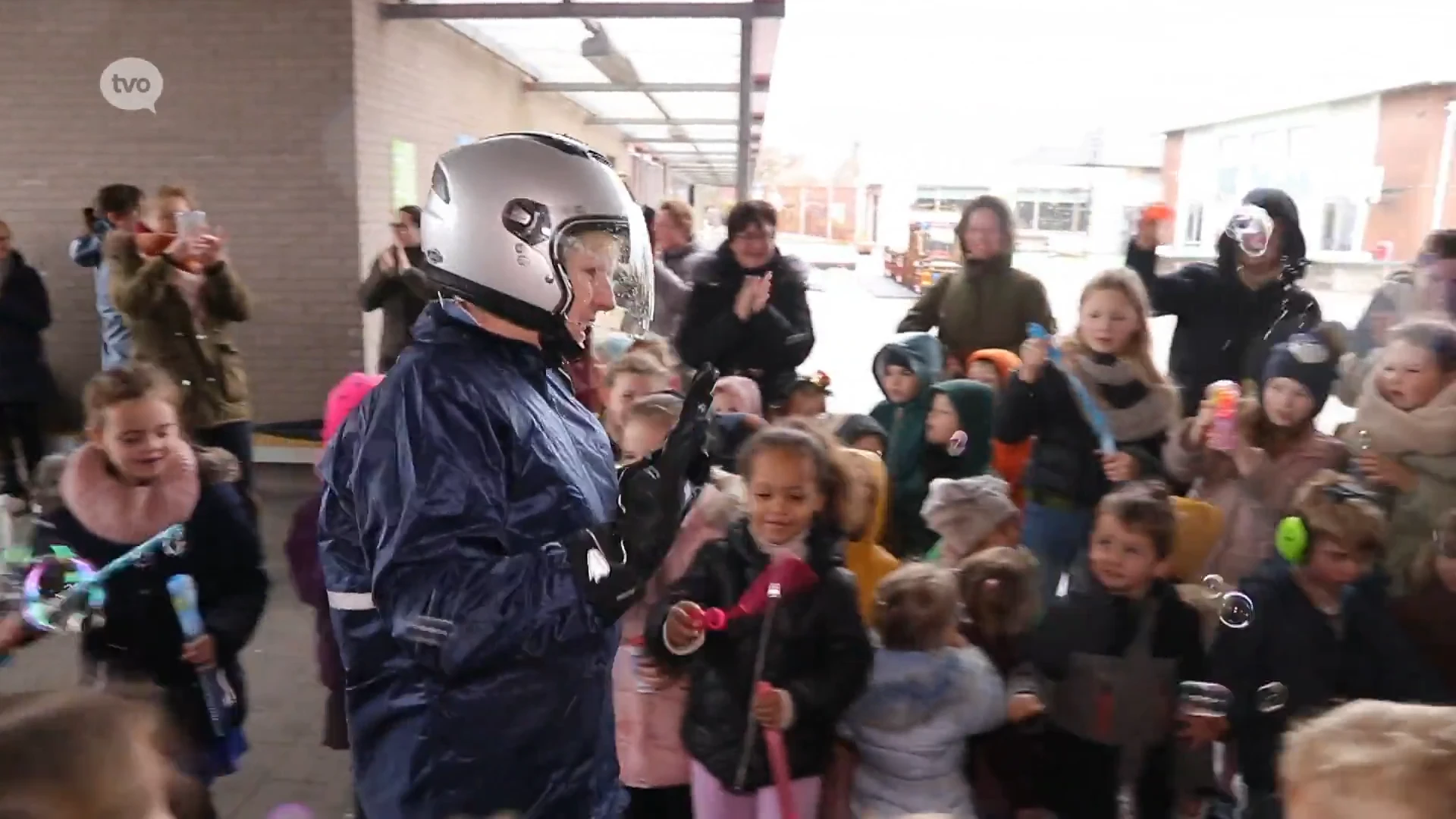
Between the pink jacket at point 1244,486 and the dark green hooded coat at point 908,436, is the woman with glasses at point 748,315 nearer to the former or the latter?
the dark green hooded coat at point 908,436

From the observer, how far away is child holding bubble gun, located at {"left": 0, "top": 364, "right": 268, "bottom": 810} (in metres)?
2.22

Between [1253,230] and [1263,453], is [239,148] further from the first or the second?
[1263,453]

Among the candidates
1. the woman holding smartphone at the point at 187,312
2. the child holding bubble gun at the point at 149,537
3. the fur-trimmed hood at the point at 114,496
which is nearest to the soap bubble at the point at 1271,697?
the child holding bubble gun at the point at 149,537

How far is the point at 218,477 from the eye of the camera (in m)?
2.37

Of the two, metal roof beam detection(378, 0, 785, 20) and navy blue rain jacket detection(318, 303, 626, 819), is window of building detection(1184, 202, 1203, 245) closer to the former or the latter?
metal roof beam detection(378, 0, 785, 20)

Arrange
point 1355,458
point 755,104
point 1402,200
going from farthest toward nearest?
point 755,104 < point 1402,200 < point 1355,458

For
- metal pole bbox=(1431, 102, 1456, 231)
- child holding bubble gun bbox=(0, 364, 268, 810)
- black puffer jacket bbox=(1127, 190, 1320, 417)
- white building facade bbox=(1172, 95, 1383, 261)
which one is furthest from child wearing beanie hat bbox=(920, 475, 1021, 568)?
metal pole bbox=(1431, 102, 1456, 231)

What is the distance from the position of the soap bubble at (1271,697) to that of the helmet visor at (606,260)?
68.4 inches

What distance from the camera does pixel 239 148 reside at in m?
6.21

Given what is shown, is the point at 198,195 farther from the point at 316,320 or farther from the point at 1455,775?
the point at 1455,775

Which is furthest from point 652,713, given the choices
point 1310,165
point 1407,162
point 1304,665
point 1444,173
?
point 1407,162

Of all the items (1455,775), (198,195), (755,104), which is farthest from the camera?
(755,104)

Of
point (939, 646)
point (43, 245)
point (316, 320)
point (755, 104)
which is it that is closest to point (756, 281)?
point (939, 646)

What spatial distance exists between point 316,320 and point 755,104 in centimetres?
563
